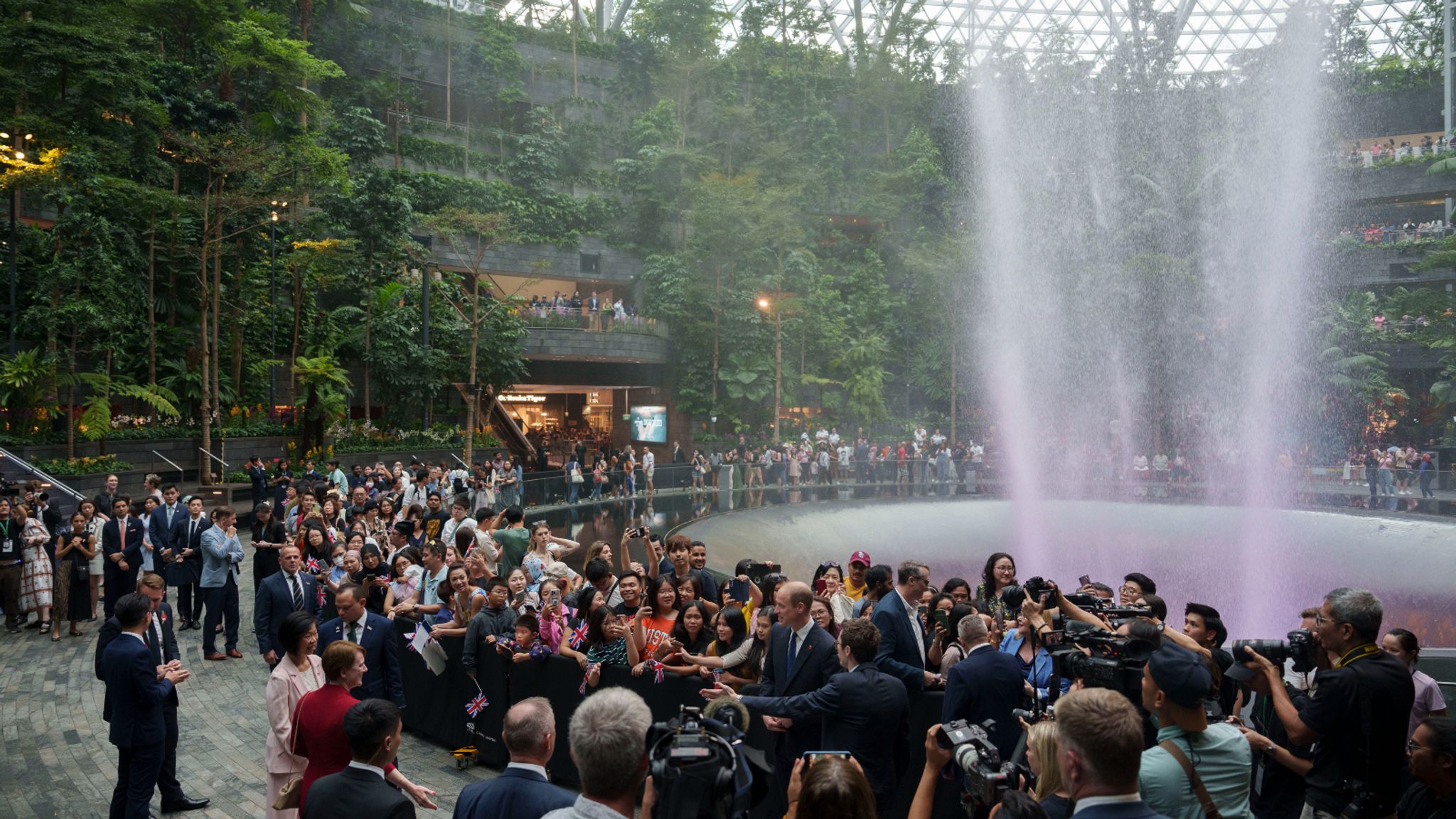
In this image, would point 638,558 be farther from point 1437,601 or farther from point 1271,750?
point 1271,750

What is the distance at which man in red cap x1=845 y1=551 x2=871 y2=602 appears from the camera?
305 inches

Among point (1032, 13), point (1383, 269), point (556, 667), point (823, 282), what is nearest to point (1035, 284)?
point (823, 282)

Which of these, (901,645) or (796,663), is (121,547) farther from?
(901,645)

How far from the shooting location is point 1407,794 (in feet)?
12.1

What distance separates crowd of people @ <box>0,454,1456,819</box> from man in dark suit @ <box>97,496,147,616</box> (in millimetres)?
2911

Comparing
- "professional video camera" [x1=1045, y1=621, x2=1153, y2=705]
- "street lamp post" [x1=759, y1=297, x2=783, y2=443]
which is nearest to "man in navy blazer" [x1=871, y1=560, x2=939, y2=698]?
"professional video camera" [x1=1045, y1=621, x2=1153, y2=705]

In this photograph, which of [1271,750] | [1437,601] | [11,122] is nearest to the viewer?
[1271,750]

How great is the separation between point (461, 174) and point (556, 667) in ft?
125

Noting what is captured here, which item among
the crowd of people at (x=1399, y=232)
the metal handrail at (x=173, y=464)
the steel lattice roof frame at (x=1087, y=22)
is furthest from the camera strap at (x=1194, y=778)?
the steel lattice roof frame at (x=1087, y=22)

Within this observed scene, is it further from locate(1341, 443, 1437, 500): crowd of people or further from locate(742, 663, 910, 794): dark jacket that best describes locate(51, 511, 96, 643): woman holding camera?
locate(1341, 443, 1437, 500): crowd of people

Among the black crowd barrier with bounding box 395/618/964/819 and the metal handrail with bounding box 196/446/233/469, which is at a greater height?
the metal handrail with bounding box 196/446/233/469

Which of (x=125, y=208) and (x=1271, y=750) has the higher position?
(x=125, y=208)

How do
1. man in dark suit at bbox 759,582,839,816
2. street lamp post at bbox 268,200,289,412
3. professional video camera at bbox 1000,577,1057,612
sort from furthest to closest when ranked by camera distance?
street lamp post at bbox 268,200,289,412, professional video camera at bbox 1000,577,1057,612, man in dark suit at bbox 759,582,839,816

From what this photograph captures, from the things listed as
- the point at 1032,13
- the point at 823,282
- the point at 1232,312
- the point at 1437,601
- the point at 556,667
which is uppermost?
the point at 1032,13
